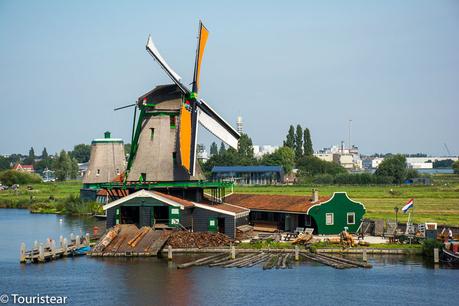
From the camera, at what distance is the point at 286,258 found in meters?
41.2

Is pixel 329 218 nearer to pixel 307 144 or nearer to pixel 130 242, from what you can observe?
pixel 130 242

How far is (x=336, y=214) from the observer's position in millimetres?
49094

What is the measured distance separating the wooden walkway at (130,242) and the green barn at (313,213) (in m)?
9.20

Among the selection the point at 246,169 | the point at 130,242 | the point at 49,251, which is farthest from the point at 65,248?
the point at 246,169

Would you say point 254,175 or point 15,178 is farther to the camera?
point 254,175

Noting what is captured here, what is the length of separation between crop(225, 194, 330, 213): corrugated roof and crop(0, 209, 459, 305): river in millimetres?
9094

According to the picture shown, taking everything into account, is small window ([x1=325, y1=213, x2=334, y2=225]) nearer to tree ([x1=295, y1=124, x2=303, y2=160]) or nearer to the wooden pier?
the wooden pier

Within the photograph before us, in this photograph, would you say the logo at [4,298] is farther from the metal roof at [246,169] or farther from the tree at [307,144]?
the tree at [307,144]

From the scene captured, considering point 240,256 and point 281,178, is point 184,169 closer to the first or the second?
point 240,256

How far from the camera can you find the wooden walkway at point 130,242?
44094 mm

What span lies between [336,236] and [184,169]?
11.2 meters

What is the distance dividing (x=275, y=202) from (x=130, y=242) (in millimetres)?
12850

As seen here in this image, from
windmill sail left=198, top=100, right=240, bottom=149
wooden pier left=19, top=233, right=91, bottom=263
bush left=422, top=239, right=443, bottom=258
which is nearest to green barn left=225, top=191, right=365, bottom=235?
windmill sail left=198, top=100, right=240, bottom=149

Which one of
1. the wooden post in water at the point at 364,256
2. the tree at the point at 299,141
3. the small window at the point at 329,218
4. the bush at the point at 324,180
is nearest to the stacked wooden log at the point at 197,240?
the small window at the point at 329,218
